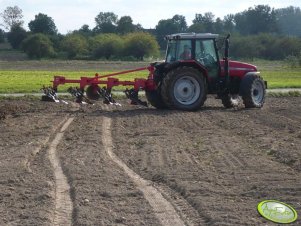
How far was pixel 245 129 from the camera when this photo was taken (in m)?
13.6

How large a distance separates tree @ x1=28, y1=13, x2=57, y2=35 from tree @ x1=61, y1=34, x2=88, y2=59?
927 inches

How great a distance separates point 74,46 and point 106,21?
3815 cm

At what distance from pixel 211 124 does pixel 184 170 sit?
589 centimetres

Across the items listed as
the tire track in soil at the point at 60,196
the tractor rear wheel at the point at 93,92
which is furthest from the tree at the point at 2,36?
the tire track in soil at the point at 60,196

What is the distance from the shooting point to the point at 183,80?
17641 millimetres

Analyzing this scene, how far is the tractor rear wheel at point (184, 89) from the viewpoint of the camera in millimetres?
17391

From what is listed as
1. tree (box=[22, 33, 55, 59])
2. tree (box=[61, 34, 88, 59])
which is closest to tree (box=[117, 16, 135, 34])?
tree (box=[61, 34, 88, 59])

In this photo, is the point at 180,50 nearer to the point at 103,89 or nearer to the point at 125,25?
the point at 103,89

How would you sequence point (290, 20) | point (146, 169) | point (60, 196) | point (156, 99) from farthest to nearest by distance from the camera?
point (290, 20) → point (156, 99) → point (146, 169) → point (60, 196)

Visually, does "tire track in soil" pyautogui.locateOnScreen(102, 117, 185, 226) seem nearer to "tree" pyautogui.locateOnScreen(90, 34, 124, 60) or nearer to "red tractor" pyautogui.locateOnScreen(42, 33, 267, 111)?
"red tractor" pyautogui.locateOnScreen(42, 33, 267, 111)

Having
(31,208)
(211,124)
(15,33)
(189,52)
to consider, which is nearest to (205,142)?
(211,124)

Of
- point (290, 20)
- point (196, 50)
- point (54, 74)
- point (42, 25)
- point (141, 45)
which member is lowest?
point (54, 74)

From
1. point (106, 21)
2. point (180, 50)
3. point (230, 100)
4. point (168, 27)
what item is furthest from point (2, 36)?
point (180, 50)

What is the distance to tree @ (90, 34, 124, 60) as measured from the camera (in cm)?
7969
